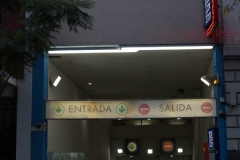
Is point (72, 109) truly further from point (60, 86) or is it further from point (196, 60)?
point (196, 60)

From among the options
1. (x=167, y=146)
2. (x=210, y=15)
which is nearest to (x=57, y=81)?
(x=210, y=15)

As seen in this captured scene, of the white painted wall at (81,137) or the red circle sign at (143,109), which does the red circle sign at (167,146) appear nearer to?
the white painted wall at (81,137)

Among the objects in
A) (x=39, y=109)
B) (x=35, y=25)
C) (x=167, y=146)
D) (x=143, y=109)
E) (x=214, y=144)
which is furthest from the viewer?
(x=167, y=146)

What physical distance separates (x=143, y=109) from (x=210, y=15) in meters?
3.03

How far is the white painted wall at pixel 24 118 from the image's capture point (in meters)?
13.3

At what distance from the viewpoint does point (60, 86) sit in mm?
15922

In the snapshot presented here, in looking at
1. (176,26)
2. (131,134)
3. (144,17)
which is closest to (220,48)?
(176,26)

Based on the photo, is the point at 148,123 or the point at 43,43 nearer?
the point at 43,43

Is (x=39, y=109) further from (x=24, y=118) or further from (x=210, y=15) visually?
(x=210, y=15)

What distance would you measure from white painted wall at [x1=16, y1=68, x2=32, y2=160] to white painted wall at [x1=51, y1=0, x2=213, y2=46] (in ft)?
4.86

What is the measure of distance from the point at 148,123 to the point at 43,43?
16.3 m

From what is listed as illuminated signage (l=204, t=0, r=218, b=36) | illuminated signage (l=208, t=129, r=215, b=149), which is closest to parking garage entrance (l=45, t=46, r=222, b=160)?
illuminated signage (l=208, t=129, r=215, b=149)

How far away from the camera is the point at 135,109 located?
44.6 ft

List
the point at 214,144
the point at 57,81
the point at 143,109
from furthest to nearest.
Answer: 1. the point at 57,81
2. the point at 143,109
3. the point at 214,144
